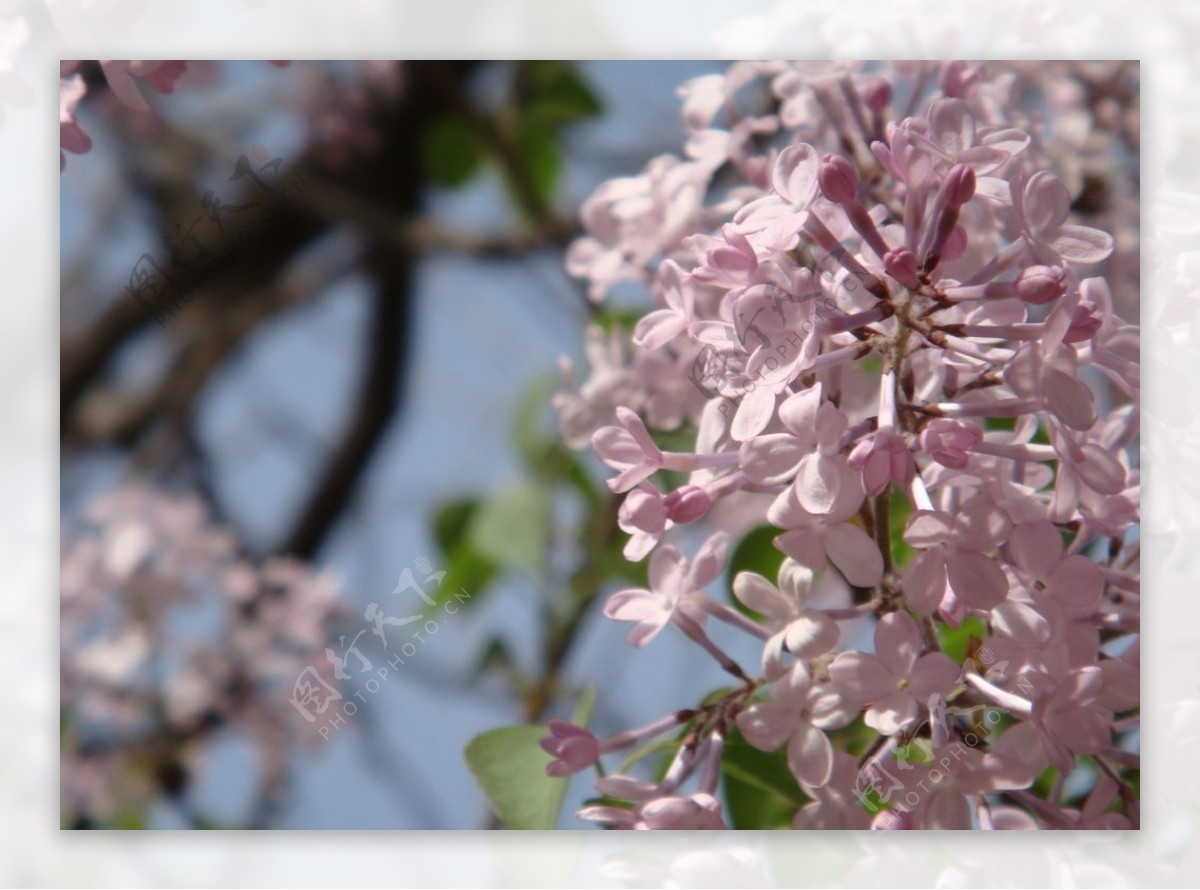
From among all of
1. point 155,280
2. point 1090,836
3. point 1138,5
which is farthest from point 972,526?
point 155,280

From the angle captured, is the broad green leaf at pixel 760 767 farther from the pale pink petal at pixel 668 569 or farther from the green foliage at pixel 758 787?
the pale pink petal at pixel 668 569

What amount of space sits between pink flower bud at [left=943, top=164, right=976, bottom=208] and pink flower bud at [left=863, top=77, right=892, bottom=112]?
0.30m

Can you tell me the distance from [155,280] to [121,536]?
0.26 metres

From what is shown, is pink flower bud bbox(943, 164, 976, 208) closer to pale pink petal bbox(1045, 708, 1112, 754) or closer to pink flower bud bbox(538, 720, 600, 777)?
pale pink petal bbox(1045, 708, 1112, 754)

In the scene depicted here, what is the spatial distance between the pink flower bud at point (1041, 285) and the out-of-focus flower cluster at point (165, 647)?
2.36 feet

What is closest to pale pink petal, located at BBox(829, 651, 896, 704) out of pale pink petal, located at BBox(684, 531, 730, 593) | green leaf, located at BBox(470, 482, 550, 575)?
pale pink petal, located at BBox(684, 531, 730, 593)

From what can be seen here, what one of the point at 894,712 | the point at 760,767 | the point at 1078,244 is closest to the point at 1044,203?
the point at 1078,244

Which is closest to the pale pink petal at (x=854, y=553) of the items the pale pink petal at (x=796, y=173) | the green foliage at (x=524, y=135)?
the pale pink petal at (x=796, y=173)

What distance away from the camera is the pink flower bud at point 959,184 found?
0.77 m

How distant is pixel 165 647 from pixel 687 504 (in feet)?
2.16

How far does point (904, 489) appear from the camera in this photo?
2.75ft

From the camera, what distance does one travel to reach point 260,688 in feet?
4.00

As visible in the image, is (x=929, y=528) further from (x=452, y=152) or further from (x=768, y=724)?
(x=452, y=152)

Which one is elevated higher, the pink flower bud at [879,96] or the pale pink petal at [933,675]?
the pink flower bud at [879,96]
